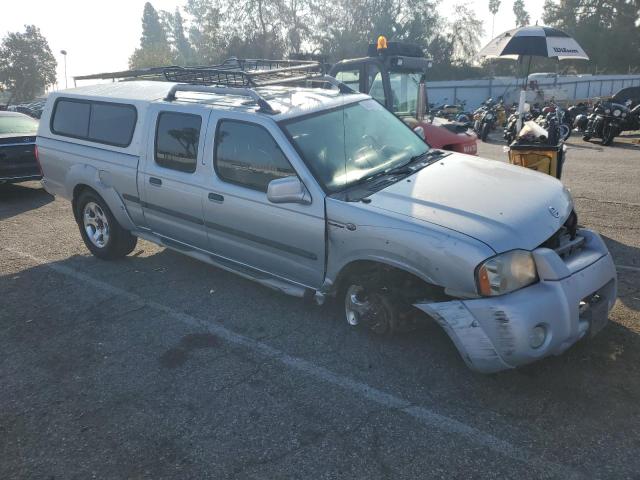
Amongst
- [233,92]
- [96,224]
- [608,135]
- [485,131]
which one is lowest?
[485,131]

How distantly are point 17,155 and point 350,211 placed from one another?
25.6 ft

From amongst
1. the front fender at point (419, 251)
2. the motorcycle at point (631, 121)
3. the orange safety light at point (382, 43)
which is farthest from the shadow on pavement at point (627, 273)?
the motorcycle at point (631, 121)

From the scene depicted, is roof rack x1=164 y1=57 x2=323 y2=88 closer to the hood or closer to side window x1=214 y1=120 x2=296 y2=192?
side window x1=214 y1=120 x2=296 y2=192

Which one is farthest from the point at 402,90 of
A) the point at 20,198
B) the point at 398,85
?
the point at 20,198

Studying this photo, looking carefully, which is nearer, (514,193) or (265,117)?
(514,193)

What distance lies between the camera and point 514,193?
3.78m

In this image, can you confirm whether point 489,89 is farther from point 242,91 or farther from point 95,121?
point 242,91

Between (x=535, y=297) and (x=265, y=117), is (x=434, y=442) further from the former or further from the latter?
(x=265, y=117)

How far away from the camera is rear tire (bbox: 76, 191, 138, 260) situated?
5.80 metres

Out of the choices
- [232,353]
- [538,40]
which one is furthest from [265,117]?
[538,40]

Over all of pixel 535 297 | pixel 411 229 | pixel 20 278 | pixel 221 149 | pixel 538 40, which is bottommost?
pixel 20 278

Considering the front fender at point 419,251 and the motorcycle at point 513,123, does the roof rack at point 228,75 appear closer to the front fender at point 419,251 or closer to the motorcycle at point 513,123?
the front fender at point 419,251

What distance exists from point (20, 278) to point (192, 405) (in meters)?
3.31

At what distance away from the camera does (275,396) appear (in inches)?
135
